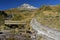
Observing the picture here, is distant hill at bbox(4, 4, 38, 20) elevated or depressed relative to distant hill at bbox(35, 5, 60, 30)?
elevated

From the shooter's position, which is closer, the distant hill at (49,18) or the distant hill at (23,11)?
the distant hill at (49,18)

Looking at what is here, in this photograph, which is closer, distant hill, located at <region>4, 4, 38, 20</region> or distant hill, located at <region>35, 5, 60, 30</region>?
distant hill, located at <region>35, 5, 60, 30</region>

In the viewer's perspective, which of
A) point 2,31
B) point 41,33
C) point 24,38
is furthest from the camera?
point 2,31

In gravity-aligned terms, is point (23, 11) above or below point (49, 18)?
above

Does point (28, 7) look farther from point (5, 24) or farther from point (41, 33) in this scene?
point (41, 33)

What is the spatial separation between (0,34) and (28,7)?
1655cm

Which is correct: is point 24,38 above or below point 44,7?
below

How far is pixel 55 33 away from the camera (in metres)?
19.1

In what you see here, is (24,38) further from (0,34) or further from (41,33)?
(41,33)

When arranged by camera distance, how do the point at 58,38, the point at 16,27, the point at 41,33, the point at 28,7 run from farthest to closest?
the point at 28,7 < the point at 16,27 < the point at 41,33 < the point at 58,38

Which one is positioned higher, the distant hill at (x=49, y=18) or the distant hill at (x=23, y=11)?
the distant hill at (x=23, y=11)

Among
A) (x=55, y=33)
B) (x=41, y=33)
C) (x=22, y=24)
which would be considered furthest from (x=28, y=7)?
(x=55, y=33)

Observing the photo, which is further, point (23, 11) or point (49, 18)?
point (23, 11)

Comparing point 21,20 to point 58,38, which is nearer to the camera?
point 58,38
